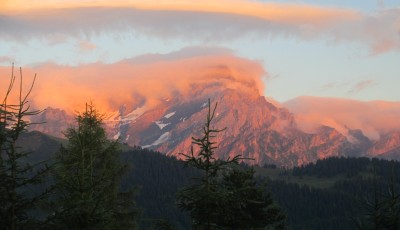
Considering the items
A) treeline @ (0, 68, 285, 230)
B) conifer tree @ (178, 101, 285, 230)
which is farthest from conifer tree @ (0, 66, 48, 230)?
conifer tree @ (178, 101, 285, 230)

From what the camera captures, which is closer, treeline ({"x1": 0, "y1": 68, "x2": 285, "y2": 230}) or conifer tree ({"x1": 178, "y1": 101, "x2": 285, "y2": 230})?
treeline ({"x1": 0, "y1": 68, "x2": 285, "y2": 230})

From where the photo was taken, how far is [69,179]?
20281mm

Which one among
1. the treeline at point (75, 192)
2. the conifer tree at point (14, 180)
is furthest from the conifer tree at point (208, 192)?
the conifer tree at point (14, 180)

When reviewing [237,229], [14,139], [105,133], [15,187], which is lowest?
[237,229]

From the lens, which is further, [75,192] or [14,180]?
[75,192]

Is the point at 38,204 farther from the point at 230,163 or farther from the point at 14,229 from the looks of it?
the point at 230,163

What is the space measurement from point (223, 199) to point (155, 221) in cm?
338

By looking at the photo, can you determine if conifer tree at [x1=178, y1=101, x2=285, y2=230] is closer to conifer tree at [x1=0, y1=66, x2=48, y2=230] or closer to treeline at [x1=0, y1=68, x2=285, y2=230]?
treeline at [x1=0, y1=68, x2=285, y2=230]

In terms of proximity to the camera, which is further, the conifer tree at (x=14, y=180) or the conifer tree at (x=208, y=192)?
the conifer tree at (x=208, y=192)

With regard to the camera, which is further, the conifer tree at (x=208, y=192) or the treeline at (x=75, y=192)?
the conifer tree at (x=208, y=192)

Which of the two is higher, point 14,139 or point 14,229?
point 14,139

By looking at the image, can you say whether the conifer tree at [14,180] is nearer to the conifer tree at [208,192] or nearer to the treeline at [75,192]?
the treeline at [75,192]

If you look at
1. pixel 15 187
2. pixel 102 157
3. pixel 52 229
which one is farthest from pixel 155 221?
pixel 102 157

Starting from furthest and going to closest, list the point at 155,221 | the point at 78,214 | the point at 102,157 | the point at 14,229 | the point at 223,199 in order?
the point at 102,157 → the point at 155,221 → the point at 223,199 → the point at 78,214 → the point at 14,229
